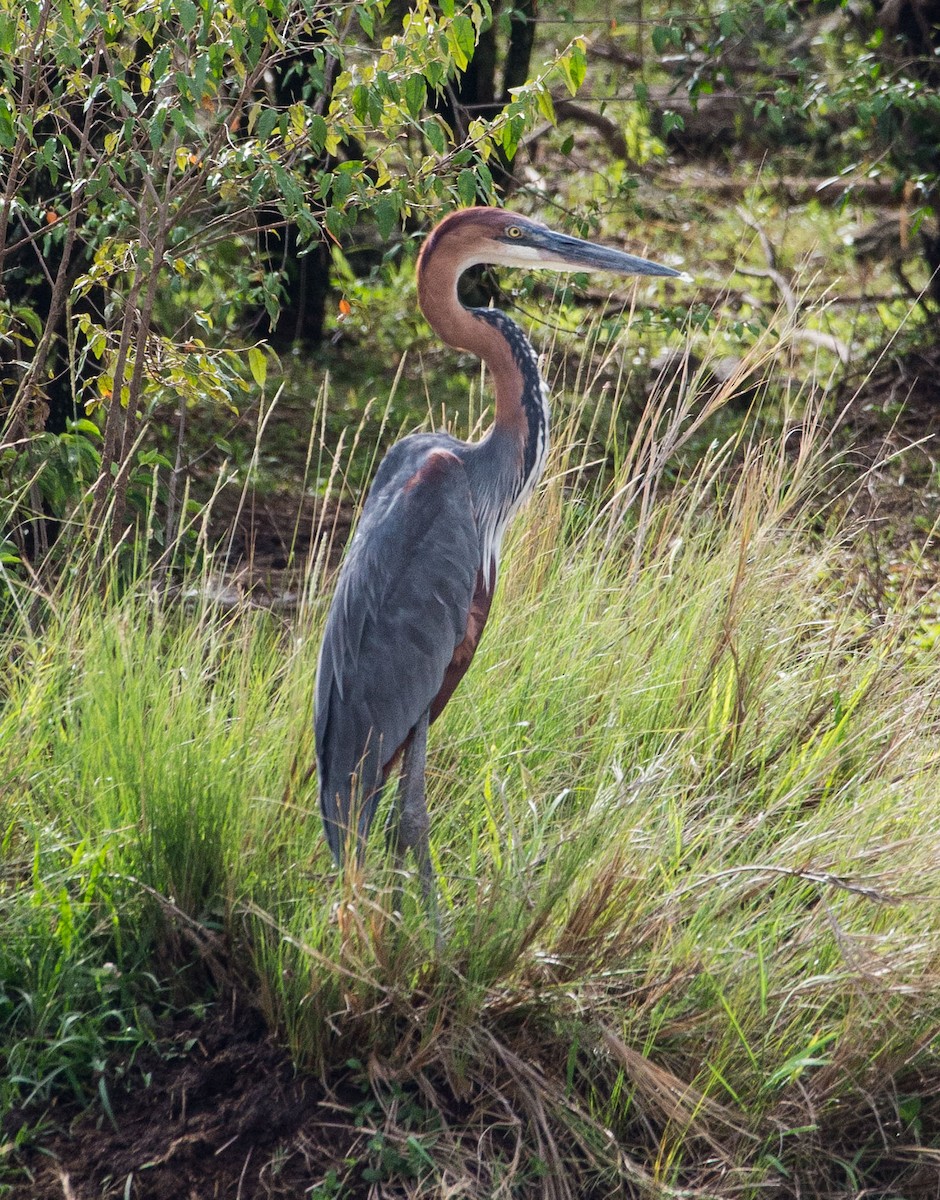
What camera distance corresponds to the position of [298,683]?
Answer: 10.5 ft

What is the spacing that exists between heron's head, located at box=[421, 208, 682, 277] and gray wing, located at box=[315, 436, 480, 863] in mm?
471

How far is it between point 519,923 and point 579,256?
1504 mm

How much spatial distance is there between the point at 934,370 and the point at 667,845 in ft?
14.1

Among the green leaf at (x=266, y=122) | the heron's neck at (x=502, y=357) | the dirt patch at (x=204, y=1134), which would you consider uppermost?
the green leaf at (x=266, y=122)

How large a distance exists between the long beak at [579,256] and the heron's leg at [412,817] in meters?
1.11

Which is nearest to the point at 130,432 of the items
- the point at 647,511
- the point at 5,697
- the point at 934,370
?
the point at 5,697

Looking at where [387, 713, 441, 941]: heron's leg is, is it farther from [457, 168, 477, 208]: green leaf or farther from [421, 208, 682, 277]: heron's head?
[457, 168, 477, 208]: green leaf

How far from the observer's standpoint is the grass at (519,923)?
2395 mm

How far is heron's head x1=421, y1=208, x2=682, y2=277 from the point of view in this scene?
2.98 meters

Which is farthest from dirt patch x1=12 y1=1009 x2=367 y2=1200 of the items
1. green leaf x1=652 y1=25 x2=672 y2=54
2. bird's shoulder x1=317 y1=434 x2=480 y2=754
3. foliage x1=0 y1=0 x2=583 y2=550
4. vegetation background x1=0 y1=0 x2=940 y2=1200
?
green leaf x1=652 y1=25 x2=672 y2=54

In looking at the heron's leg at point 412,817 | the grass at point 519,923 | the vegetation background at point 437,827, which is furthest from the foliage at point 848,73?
the heron's leg at point 412,817

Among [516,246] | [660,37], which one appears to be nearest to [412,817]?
[516,246]

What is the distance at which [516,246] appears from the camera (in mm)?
3027

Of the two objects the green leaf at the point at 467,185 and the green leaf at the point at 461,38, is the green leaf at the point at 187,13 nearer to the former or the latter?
the green leaf at the point at 461,38
